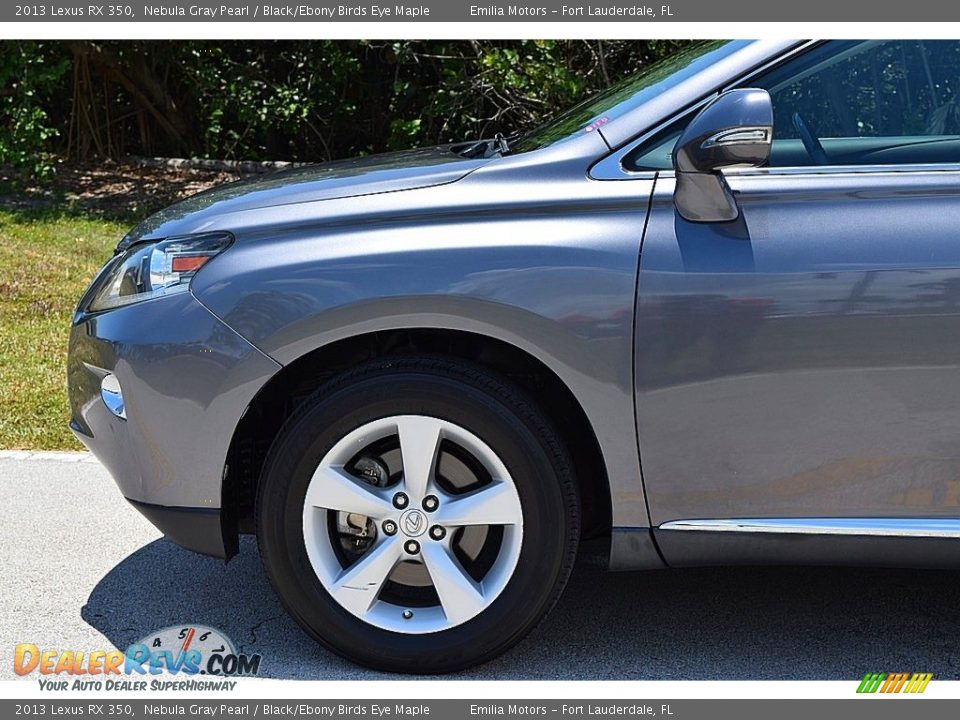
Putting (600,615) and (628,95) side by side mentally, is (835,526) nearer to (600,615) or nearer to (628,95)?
(600,615)

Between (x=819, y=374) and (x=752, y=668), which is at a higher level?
(x=819, y=374)

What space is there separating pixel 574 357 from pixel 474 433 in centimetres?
32

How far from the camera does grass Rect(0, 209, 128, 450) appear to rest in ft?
18.1

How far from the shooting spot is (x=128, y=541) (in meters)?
4.22

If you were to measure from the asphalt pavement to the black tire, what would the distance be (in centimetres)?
11

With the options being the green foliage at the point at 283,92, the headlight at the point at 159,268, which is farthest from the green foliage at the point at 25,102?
the headlight at the point at 159,268

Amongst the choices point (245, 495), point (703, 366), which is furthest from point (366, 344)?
point (703, 366)

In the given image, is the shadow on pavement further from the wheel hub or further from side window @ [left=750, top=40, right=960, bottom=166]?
side window @ [left=750, top=40, right=960, bottom=166]

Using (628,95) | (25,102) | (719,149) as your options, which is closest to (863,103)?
(719,149)

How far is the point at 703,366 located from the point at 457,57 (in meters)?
7.86

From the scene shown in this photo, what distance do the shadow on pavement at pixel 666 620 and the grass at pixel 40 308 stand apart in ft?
5.51

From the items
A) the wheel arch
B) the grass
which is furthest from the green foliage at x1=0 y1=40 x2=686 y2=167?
the wheel arch
